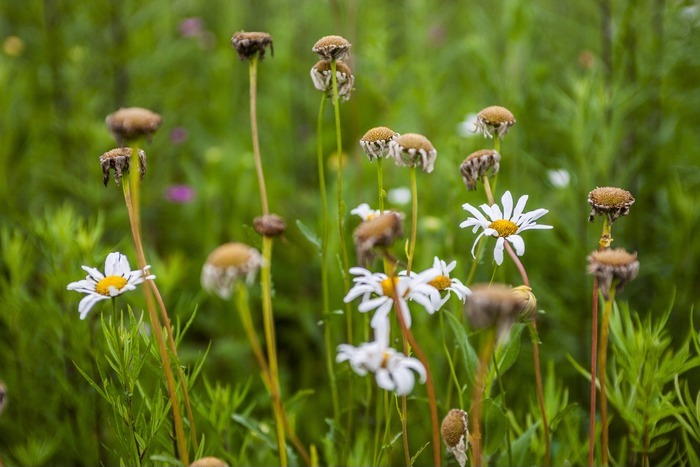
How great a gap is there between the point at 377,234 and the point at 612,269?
26cm

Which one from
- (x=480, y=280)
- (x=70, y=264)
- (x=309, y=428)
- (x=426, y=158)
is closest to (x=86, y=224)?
(x=70, y=264)

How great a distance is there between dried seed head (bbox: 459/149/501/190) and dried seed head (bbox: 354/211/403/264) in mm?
251

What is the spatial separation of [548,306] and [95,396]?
110cm

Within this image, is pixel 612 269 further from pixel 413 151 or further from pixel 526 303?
pixel 413 151

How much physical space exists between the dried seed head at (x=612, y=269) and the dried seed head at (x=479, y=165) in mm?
228

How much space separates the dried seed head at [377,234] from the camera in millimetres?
663

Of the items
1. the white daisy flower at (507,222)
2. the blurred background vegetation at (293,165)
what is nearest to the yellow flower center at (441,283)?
the white daisy flower at (507,222)

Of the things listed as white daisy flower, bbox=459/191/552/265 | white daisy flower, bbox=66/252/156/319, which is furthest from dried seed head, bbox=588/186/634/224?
white daisy flower, bbox=66/252/156/319

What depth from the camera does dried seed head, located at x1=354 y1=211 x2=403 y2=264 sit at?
66 cm

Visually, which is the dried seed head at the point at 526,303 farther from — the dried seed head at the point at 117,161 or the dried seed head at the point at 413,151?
Answer: the dried seed head at the point at 117,161

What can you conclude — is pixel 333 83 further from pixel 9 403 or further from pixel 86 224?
pixel 86 224

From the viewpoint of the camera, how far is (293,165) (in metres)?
2.62

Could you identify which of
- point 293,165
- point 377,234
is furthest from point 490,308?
point 293,165

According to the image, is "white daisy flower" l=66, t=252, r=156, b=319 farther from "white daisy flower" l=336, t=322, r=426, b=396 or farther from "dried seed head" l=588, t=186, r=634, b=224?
"dried seed head" l=588, t=186, r=634, b=224
